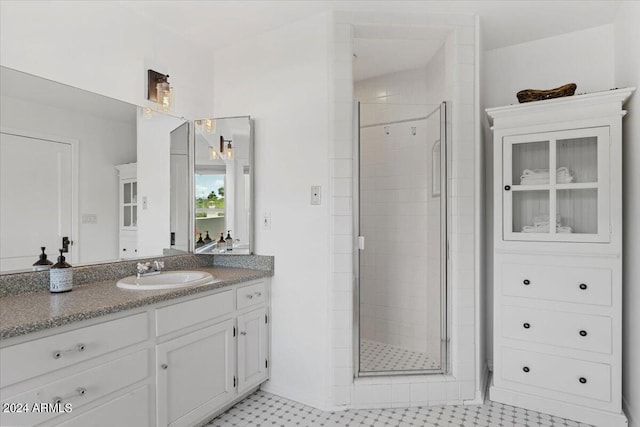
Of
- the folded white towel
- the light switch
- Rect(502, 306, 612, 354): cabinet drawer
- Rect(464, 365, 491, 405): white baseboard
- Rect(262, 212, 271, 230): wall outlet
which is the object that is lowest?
Rect(464, 365, 491, 405): white baseboard

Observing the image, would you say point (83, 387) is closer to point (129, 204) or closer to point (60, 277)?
point (60, 277)

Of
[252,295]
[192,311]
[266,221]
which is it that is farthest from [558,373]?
[192,311]

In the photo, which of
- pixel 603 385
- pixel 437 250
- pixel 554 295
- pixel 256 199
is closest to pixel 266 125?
pixel 256 199

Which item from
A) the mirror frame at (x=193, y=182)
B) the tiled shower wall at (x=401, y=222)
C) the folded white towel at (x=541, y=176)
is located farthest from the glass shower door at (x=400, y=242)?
the mirror frame at (x=193, y=182)

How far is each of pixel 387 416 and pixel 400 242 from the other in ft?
4.53

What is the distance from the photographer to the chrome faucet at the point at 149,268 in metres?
2.13

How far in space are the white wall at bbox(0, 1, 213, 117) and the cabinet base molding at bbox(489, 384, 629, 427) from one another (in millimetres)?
2886

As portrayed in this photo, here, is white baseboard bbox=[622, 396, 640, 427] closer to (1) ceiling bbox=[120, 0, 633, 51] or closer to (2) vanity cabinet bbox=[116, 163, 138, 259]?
(1) ceiling bbox=[120, 0, 633, 51]

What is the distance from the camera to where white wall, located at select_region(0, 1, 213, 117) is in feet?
5.70

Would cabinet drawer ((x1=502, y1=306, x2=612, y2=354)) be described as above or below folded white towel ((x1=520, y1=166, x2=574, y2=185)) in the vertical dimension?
below

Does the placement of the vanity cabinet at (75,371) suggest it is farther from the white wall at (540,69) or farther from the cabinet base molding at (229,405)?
→ the white wall at (540,69)

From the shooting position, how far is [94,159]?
2.01 meters

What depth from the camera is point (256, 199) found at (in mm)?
2521

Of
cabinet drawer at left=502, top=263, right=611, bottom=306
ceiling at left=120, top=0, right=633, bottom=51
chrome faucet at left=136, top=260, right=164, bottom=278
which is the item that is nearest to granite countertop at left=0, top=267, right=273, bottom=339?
chrome faucet at left=136, top=260, right=164, bottom=278
